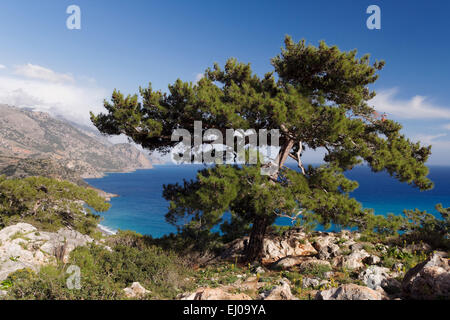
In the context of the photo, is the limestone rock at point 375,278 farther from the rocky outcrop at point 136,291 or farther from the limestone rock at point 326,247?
the rocky outcrop at point 136,291

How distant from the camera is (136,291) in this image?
518 centimetres

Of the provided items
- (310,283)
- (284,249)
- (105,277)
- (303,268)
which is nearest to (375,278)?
(310,283)

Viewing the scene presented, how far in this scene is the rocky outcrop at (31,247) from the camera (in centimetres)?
606

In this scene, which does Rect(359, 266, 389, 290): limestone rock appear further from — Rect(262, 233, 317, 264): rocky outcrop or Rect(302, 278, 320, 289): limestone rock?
Rect(262, 233, 317, 264): rocky outcrop

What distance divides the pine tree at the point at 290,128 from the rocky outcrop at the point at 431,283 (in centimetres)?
293

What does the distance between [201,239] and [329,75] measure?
27.8 ft

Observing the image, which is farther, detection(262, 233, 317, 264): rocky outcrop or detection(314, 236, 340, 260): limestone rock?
detection(262, 233, 317, 264): rocky outcrop

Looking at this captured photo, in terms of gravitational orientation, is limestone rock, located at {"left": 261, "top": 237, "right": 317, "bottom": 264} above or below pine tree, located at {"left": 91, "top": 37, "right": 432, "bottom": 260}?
below

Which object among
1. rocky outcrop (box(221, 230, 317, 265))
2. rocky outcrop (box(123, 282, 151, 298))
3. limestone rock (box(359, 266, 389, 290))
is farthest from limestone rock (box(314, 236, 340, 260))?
rocky outcrop (box(123, 282, 151, 298))

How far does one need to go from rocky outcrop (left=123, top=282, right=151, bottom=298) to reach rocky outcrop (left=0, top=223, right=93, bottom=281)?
265cm

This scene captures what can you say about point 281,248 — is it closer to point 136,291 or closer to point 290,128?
point 290,128

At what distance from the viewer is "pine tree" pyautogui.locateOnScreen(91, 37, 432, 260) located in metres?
6.82

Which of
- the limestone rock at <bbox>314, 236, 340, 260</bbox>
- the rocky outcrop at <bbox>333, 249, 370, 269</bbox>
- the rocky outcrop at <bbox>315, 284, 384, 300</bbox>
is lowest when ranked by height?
the limestone rock at <bbox>314, 236, 340, 260</bbox>

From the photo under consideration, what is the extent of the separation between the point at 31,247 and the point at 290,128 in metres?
8.58
